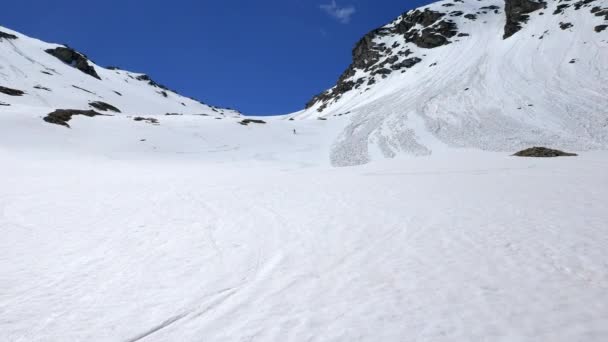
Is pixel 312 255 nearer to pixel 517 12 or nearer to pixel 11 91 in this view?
pixel 11 91

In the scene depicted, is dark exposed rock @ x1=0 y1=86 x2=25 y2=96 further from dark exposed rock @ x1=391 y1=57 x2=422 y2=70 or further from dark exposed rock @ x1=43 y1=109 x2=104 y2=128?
dark exposed rock @ x1=391 y1=57 x2=422 y2=70

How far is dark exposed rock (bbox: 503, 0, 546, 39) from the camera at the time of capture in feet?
204

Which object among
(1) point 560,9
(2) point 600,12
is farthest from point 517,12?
(2) point 600,12

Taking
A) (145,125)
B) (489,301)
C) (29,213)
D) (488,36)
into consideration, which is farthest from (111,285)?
(488,36)

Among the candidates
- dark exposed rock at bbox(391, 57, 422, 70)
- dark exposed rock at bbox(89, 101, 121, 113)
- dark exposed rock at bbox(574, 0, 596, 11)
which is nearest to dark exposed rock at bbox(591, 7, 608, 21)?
dark exposed rock at bbox(574, 0, 596, 11)

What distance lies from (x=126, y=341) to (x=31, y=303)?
4.66ft

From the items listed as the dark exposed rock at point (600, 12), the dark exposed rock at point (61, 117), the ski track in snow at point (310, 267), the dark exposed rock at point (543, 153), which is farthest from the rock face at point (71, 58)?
the dark exposed rock at point (600, 12)

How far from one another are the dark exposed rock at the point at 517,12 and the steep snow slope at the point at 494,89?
27cm

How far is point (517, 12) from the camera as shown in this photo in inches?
2719

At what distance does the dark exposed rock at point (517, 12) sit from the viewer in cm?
6212

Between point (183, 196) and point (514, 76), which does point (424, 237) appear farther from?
point (514, 76)

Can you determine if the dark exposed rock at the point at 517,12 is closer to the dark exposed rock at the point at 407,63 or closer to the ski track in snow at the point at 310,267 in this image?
the dark exposed rock at the point at 407,63

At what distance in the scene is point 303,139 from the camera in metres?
29.9

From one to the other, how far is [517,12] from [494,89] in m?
46.7
